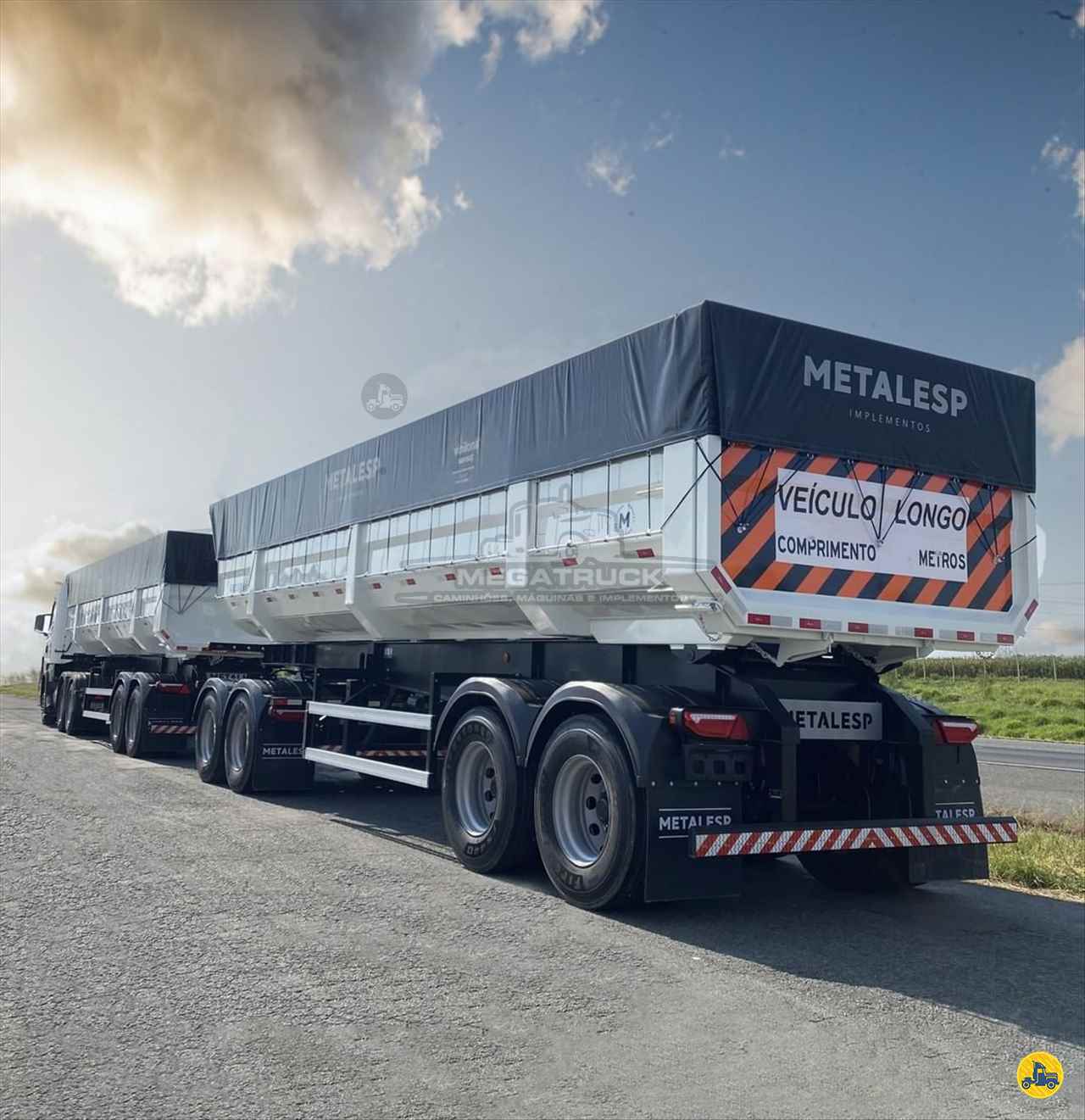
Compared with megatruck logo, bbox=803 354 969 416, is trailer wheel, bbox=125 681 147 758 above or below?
below

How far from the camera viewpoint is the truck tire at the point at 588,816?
6.02 metres

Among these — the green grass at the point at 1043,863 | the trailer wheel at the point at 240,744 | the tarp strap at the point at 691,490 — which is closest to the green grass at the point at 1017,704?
the green grass at the point at 1043,863

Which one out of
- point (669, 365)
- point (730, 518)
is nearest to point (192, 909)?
point (730, 518)

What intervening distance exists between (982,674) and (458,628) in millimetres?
53494

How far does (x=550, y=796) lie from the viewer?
6.75m

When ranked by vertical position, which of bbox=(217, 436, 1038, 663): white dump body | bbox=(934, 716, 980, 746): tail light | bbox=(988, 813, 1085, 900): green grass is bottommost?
A: bbox=(988, 813, 1085, 900): green grass

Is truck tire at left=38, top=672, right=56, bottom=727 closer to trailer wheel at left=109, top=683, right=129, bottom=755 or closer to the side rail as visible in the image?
trailer wheel at left=109, top=683, right=129, bottom=755

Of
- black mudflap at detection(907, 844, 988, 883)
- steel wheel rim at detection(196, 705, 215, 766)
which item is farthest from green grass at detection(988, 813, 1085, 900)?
steel wheel rim at detection(196, 705, 215, 766)

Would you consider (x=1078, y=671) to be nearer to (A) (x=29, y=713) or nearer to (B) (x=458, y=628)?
(A) (x=29, y=713)

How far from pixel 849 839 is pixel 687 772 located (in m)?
1.15

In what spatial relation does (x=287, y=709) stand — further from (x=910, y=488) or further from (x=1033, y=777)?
(x=1033, y=777)

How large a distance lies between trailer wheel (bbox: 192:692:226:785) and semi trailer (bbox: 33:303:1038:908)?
12.8ft

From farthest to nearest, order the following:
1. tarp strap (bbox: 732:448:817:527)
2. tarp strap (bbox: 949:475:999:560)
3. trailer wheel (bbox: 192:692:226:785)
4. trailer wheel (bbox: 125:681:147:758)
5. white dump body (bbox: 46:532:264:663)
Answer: white dump body (bbox: 46:532:264:663), trailer wheel (bbox: 125:681:147:758), trailer wheel (bbox: 192:692:226:785), tarp strap (bbox: 949:475:999:560), tarp strap (bbox: 732:448:817:527)

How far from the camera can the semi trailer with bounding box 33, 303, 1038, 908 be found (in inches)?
240
